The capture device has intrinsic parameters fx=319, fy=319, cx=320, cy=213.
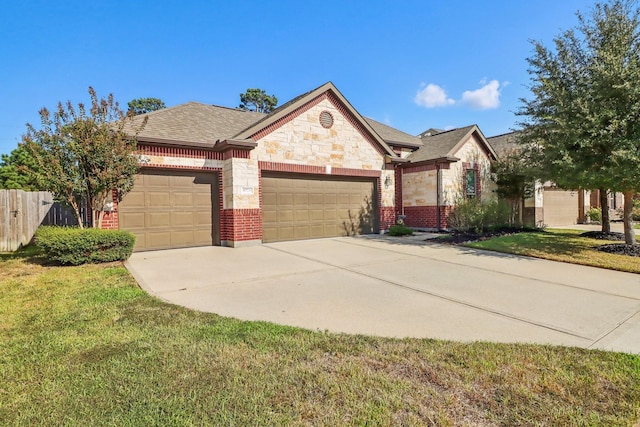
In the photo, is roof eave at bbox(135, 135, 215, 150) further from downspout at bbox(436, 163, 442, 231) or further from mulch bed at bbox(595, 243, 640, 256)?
mulch bed at bbox(595, 243, 640, 256)

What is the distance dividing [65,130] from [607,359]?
11304mm

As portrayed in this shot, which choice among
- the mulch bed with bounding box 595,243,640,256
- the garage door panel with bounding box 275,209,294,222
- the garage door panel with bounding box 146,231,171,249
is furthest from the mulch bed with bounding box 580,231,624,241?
the garage door panel with bounding box 146,231,171,249

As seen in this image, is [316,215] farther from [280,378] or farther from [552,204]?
[552,204]

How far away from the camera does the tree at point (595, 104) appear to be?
8344 millimetres

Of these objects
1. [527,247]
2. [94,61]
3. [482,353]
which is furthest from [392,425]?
[94,61]

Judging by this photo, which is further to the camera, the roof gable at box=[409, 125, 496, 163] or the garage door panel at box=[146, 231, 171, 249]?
the roof gable at box=[409, 125, 496, 163]

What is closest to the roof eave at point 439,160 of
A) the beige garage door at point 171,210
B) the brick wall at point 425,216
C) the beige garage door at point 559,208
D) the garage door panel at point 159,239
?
the brick wall at point 425,216

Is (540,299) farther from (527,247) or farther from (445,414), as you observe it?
(527,247)

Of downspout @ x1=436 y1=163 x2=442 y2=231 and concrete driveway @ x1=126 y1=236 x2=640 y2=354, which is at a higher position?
downspout @ x1=436 y1=163 x2=442 y2=231

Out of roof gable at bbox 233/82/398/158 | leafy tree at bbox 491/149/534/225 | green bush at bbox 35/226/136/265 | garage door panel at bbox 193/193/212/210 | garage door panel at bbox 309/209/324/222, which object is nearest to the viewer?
green bush at bbox 35/226/136/265

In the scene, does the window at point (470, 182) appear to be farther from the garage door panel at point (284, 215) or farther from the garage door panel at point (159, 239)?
the garage door panel at point (159, 239)

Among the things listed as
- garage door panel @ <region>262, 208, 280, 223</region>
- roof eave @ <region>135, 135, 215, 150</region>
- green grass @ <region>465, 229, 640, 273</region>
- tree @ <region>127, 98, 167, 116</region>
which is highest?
tree @ <region>127, 98, 167, 116</region>

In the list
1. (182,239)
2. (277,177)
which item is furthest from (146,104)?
(182,239)

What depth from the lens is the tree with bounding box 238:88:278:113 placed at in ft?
153
